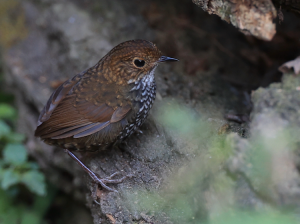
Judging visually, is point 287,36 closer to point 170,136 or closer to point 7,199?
point 170,136

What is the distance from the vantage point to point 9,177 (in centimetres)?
386

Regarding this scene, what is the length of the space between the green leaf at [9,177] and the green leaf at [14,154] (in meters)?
0.13

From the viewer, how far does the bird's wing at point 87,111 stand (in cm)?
318

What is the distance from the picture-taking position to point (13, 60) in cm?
495

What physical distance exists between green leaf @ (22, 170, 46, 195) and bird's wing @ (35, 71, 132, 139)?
2.96 feet

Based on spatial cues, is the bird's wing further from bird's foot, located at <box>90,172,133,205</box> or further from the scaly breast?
bird's foot, located at <box>90,172,133,205</box>

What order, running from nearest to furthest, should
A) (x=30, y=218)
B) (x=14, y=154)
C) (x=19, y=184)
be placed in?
(x=14, y=154)
(x=30, y=218)
(x=19, y=184)

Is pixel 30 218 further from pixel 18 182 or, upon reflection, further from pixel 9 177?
pixel 9 177

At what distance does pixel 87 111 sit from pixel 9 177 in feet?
4.92

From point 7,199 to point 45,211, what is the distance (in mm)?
550

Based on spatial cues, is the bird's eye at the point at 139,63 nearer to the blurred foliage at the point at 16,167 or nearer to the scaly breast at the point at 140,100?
the scaly breast at the point at 140,100

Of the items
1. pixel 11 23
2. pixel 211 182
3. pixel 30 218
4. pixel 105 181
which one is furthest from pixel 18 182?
pixel 211 182

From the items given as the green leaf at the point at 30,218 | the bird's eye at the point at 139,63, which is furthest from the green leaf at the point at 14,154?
the bird's eye at the point at 139,63

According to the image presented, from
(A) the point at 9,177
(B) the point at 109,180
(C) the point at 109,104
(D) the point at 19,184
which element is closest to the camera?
(B) the point at 109,180
